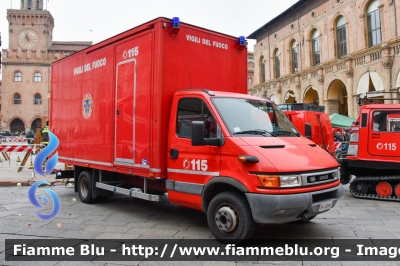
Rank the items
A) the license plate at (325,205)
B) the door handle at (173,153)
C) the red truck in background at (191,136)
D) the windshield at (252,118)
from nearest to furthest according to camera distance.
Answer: the red truck in background at (191,136)
the license plate at (325,205)
the windshield at (252,118)
the door handle at (173,153)

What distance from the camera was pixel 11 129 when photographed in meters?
62.4

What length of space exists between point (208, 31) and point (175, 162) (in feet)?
9.08

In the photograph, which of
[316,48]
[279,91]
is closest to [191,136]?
[316,48]

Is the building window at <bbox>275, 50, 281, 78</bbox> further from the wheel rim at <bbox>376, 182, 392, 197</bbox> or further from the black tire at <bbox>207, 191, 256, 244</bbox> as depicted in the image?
the black tire at <bbox>207, 191, 256, 244</bbox>

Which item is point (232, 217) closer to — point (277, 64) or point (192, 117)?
point (192, 117)

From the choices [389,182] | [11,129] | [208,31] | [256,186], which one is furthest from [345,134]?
[11,129]

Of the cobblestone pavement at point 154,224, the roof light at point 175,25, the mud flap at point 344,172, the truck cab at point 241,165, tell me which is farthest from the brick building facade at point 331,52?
the roof light at point 175,25

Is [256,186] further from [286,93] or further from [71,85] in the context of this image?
[286,93]

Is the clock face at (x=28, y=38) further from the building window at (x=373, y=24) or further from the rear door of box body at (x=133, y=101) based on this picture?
the rear door of box body at (x=133, y=101)

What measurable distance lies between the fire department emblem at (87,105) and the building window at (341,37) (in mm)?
22214

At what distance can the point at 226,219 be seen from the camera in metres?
4.96

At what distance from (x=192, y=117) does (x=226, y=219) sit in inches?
69.1

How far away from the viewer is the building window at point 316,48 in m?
27.7

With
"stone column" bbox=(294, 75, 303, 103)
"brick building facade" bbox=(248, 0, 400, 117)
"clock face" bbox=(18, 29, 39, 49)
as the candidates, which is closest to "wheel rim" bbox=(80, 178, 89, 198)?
"brick building facade" bbox=(248, 0, 400, 117)
